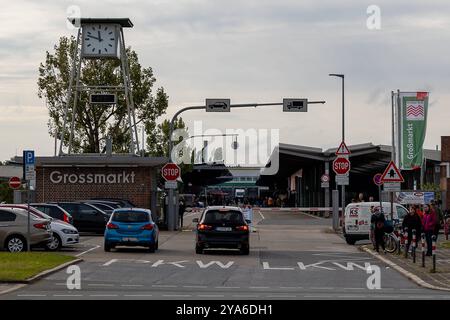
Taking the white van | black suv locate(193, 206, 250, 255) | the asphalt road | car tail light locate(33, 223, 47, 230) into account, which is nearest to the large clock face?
the asphalt road

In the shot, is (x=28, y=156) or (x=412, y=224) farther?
(x=412, y=224)

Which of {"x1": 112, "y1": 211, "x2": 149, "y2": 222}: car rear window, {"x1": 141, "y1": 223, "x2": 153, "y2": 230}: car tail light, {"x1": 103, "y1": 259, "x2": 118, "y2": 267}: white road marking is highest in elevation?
{"x1": 112, "y1": 211, "x2": 149, "y2": 222}: car rear window

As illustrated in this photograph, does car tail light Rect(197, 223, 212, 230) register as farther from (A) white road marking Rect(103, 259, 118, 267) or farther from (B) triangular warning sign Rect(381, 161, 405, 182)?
(B) triangular warning sign Rect(381, 161, 405, 182)

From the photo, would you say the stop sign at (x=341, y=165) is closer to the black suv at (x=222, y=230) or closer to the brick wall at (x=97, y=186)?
the brick wall at (x=97, y=186)

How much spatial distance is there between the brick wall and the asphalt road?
12823mm

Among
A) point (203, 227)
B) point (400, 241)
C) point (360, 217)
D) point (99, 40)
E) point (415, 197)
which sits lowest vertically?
point (400, 241)

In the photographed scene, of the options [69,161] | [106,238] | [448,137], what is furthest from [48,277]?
[448,137]

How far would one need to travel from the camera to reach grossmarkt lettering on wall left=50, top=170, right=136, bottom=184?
175 feet

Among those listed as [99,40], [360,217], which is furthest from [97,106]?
[360,217]

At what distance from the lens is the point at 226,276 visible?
25.3 meters

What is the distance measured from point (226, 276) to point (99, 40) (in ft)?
99.2

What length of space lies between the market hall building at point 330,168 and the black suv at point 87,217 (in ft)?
77.4

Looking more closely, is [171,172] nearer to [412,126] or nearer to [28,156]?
[412,126]

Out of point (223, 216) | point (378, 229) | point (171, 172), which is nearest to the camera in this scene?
point (223, 216)
